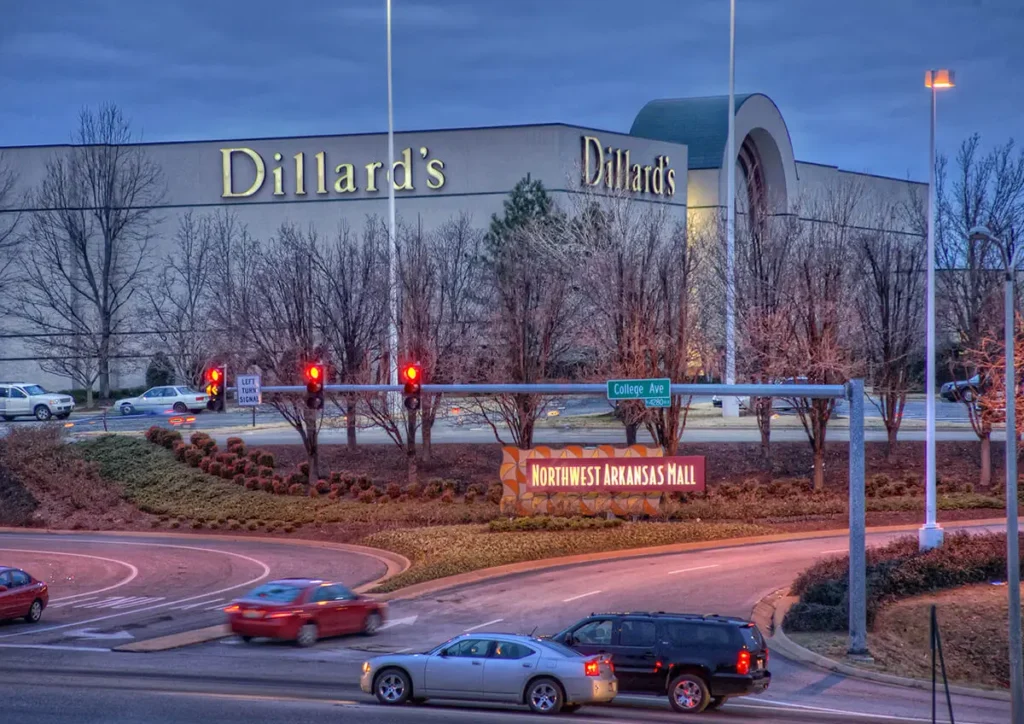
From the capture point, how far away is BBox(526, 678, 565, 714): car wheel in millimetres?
17297

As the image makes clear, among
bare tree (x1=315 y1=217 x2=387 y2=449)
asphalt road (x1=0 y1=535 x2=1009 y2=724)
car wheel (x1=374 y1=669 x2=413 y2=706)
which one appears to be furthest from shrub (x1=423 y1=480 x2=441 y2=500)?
car wheel (x1=374 y1=669 x2=413 y2=706)

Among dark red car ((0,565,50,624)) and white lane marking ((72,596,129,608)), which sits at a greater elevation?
dark red car ((0,565,50,624))

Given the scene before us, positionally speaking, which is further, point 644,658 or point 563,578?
point 563,578

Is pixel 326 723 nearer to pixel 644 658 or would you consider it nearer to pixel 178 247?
pixel 644 658

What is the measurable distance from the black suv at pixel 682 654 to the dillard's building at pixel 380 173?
158 ft

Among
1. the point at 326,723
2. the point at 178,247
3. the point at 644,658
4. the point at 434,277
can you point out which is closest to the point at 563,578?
the point at 644,658

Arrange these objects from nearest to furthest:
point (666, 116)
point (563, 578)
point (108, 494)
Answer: point (563, 578) → point (108, 494) → point (666, 116)

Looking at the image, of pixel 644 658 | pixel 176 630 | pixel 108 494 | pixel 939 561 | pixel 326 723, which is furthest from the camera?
pixel 108 494

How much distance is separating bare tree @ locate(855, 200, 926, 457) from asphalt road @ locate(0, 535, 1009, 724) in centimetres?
1299

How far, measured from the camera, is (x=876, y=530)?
1496 inches

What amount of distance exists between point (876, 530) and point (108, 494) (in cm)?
2879

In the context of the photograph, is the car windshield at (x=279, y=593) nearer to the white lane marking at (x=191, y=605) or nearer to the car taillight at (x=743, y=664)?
the white lane marking at (x=191, y=605)

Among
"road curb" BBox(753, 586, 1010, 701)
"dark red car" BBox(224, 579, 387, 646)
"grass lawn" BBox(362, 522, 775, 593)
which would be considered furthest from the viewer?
"grass lawn" BBox(362, 522, 775, 593)

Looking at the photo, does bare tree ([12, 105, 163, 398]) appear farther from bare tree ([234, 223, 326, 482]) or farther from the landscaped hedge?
the landscaped hedge
